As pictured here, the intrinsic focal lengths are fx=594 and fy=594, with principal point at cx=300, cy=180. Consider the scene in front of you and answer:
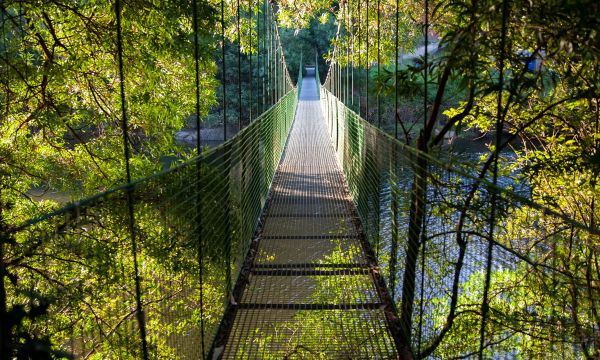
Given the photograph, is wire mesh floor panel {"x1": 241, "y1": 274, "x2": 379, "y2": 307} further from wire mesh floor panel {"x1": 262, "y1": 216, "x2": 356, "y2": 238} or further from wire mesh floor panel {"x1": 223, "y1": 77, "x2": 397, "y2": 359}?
wire mesh floor panel {"x1": 262, "y1": 216, "x2": 356, "y2": 238}

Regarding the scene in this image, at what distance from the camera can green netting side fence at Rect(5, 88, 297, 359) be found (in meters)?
1.56

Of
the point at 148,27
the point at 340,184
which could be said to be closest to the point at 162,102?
the point at 148,27

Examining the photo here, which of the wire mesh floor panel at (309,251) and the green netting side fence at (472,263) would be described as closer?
the green netting side fence at (472,263)

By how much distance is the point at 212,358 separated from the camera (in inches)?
82.6

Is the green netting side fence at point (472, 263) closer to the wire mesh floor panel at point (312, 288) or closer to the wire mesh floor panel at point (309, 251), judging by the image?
the wire mesh floor panel at point (312, 288)

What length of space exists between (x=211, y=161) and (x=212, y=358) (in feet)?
2.30

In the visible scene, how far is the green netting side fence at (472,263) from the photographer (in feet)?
3.88

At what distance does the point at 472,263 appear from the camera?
1625mm

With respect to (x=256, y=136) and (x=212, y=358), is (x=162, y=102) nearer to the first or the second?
(x=256, y=136)

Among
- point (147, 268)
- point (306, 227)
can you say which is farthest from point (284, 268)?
point (147, 268)

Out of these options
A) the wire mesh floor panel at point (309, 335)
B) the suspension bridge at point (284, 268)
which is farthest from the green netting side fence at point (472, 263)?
the wire mesh floor panel at point (309, 335)

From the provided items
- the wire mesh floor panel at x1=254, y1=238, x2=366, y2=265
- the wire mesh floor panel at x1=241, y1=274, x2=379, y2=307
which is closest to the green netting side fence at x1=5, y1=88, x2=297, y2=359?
the wire mesh floor panel at x1=241, y1=274, x2=379, y2=307

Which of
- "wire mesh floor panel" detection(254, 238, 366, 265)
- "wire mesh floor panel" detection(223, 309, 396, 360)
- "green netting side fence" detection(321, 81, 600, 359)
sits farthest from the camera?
"wire mesh floor panel" detection(254, 238, 366, 265)

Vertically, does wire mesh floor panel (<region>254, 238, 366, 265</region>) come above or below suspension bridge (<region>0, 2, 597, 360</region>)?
below
